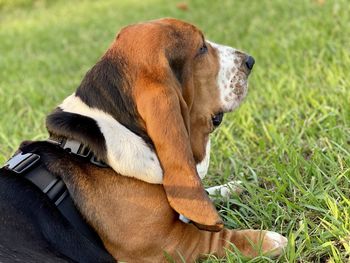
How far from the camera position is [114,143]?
2.96 metres

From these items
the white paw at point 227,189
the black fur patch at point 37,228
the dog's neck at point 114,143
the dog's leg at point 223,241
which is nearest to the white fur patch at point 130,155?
the dog's neck at point 114,143

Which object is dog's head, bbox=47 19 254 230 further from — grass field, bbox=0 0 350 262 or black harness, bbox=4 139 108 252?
grass field, bbox=0 0 350 262

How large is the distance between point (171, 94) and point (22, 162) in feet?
2.54

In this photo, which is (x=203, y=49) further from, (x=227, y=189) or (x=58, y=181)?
(x=58, y=181)

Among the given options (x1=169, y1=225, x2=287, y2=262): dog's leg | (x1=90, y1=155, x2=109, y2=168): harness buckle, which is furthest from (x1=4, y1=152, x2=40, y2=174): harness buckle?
(x1=169, y1=225, x2=287, y2=262): dog's leg

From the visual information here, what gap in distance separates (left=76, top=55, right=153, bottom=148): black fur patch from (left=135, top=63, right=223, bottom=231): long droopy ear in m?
0.10

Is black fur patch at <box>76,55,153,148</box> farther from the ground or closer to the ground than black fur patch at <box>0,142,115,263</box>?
farther from the ground

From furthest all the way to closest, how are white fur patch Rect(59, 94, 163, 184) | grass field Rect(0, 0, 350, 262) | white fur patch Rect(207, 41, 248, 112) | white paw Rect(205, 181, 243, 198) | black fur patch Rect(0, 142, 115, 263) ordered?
white paw Rect(205, 181, 243, 198) → white fur patch Rect(207, 41, 248, 112) → grass field Rect(0, 0, 350, 262) → white fur patch Rect(59, 94, 163, 184) → black fur patch Rect(0, 142, 115, 263)

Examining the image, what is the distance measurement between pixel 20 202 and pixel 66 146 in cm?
35

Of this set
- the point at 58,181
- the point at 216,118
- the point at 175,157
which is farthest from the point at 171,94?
the point at 58,181

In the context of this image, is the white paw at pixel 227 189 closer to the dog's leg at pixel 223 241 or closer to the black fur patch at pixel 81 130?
the dog's leg at pixel 223 241

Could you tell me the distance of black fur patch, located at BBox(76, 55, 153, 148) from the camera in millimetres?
2986

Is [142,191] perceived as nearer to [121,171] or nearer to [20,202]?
[121,171]

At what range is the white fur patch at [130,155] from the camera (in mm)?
2934
